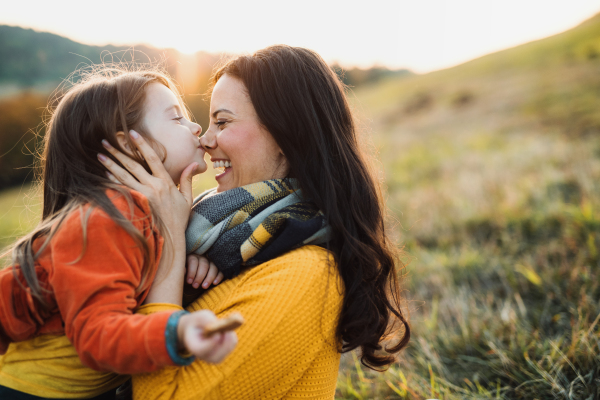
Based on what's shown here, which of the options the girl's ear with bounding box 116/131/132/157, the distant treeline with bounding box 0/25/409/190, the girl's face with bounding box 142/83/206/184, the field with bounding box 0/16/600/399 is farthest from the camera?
the distant treeline with bounding box 0/25/409/190

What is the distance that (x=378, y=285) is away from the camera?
1.55 m

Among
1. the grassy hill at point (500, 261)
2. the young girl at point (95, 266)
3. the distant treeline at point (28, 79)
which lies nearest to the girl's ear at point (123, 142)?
the young girl at point (95, 266)

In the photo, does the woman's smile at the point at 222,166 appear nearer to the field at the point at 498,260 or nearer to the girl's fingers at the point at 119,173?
the girl's fingers at the point at 119,173

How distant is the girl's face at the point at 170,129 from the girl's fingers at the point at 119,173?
212mm

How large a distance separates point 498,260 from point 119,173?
11.8 feet

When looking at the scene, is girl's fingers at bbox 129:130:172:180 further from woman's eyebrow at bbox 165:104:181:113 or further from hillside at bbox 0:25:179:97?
hillside at bbox 0:25:179:97

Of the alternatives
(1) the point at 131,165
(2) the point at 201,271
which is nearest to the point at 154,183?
(1) the point at 131,165

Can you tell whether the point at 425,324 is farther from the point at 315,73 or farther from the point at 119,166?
the point at 119,166

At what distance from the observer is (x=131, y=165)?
55.8 inches

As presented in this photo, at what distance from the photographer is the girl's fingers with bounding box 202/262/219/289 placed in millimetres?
1402

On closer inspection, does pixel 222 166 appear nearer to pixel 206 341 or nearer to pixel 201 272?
pixel 201 272

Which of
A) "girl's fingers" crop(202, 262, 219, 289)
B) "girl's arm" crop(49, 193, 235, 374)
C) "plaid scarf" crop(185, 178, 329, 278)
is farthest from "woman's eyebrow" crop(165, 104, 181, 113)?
"girl's fingers" crop(202, 262, 219, 289)

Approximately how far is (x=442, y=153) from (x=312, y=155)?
8.21 metres

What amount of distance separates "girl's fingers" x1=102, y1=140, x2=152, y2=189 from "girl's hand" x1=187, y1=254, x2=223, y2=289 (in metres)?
0.35
